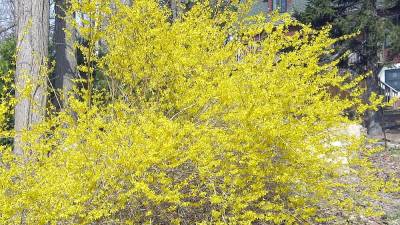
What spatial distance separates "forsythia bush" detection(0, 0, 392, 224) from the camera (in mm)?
3322

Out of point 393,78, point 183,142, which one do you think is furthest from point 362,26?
point 393,78

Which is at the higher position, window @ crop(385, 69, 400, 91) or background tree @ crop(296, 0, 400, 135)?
background tree @ crop(296, 0, 400, 135)

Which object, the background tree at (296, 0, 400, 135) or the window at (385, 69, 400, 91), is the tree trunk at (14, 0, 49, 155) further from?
the window at (385, 69, 400, 91)

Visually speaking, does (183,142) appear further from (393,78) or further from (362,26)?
(393,78)

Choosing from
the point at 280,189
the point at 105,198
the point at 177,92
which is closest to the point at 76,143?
the point at 105,198

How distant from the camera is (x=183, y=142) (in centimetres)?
357

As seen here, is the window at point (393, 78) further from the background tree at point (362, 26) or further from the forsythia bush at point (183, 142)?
the forsythia bush at point (183, 142)

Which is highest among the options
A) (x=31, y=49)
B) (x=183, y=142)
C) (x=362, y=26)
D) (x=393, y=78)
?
(x=362, y=26)

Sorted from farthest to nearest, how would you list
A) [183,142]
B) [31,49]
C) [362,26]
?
[362,26] → [31,49] → [183,142]

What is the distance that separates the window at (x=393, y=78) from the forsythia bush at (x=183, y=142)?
658 inches

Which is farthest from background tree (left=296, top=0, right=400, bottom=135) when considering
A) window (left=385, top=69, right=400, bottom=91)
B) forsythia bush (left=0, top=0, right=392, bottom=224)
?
window (left=385, top=69, right=400, bottom=91)

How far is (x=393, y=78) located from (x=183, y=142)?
60.4ft

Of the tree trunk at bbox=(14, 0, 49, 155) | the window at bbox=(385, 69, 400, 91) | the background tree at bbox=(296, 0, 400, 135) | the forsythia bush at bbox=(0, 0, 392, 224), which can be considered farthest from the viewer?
the window at bbox=(385, 69, 400, 91)

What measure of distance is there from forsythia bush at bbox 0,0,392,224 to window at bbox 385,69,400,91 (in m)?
16.7
